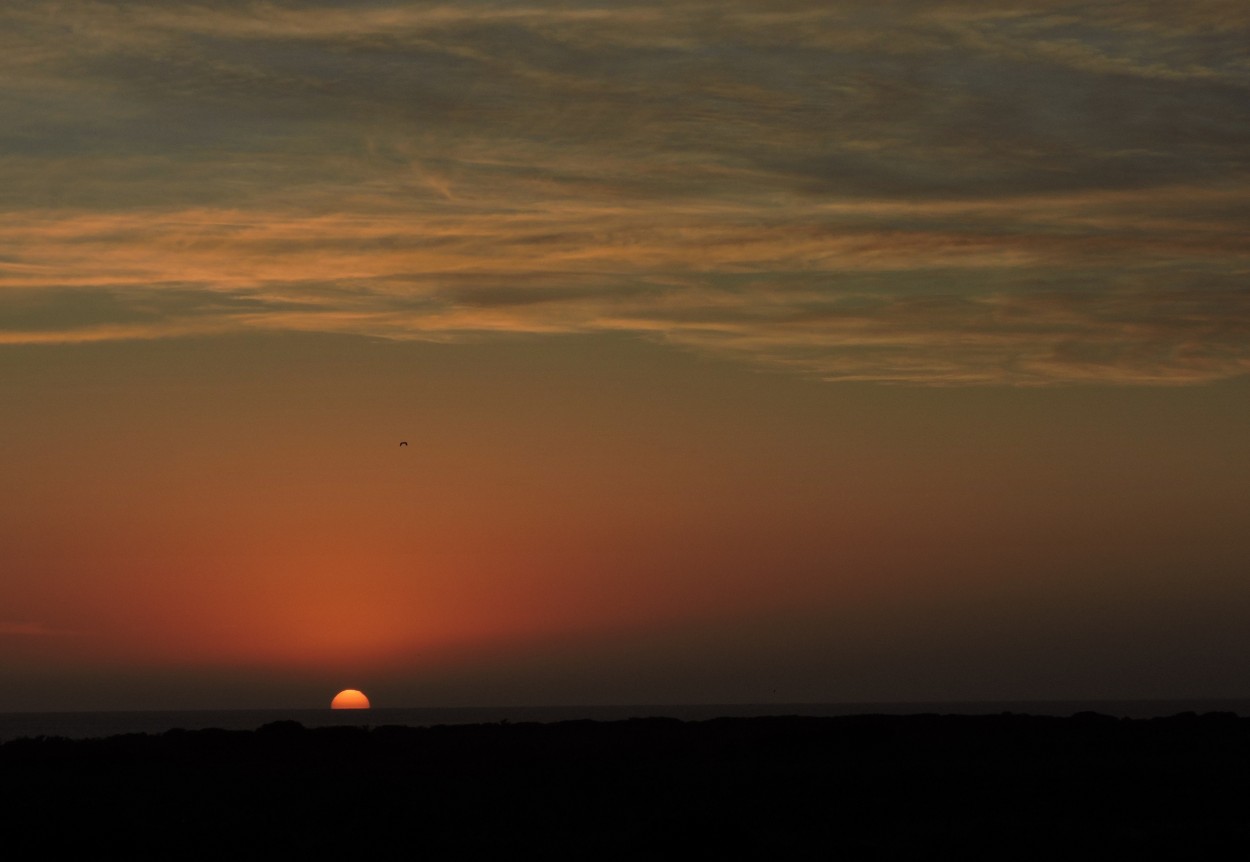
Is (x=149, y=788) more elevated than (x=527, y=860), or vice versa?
(x=149, y=788)

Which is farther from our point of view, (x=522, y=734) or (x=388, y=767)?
(x=522, y=734)

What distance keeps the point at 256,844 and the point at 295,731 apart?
22.2 metres

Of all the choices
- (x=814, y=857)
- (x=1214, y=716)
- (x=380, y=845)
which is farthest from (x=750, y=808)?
(x=1214, y=716)

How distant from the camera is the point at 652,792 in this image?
3594cm

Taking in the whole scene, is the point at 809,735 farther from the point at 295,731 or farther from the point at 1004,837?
the point at 1004,837

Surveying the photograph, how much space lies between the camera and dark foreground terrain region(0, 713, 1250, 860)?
2819cm

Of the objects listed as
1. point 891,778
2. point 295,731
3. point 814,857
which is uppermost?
point 295,731

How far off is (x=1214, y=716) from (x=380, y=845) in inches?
1569

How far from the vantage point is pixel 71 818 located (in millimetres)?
31688

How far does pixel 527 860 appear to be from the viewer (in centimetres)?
2688

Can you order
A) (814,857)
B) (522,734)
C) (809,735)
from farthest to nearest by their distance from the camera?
1. (522,734)
2. (809,735)
3. (814,857)

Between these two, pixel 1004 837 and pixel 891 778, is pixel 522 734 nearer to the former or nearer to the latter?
pixel 891 778

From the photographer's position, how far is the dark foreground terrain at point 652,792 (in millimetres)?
28188

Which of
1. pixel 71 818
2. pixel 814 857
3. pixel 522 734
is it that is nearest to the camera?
pixel 814 857
